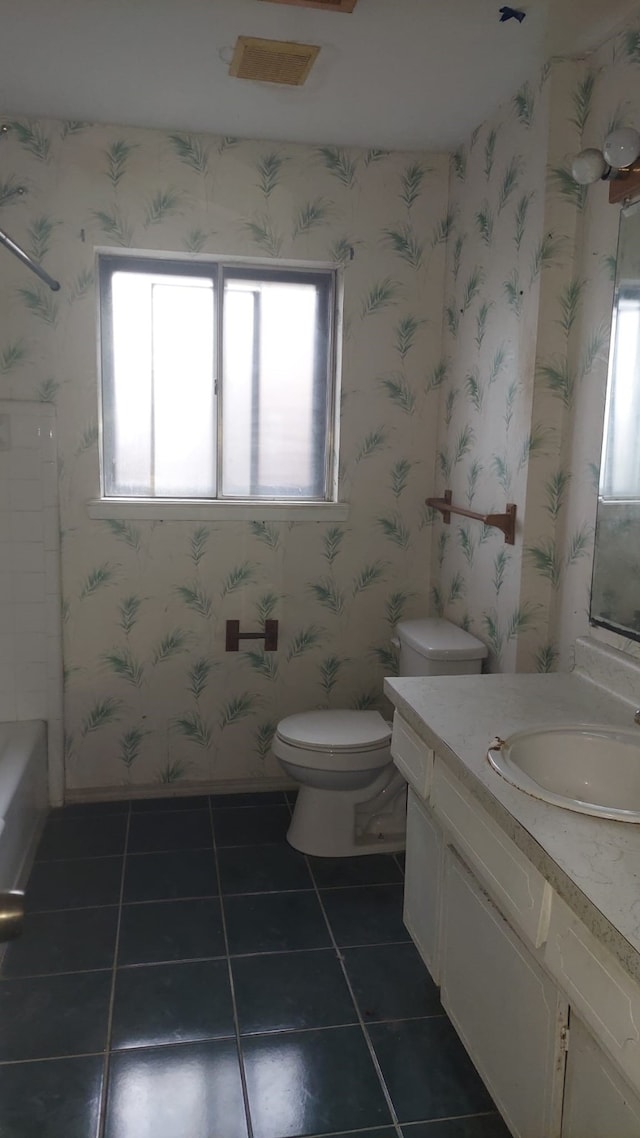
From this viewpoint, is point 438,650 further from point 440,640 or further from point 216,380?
point 216,380

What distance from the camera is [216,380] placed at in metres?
3.12

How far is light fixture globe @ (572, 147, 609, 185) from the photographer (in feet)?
6.28

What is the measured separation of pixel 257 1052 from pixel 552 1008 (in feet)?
2.69

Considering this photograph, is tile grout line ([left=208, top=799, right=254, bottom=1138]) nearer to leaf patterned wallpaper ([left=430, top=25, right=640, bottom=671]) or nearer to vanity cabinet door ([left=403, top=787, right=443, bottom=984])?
vanity cabinet door ([left=403, top=787, right=443, bottom=984])

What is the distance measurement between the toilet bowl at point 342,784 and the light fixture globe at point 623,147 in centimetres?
174

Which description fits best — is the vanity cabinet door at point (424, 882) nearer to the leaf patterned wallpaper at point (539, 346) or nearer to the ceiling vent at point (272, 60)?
the leaf patterned wallpaper at point (539, 346)

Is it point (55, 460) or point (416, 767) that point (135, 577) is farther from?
point (416, 767)

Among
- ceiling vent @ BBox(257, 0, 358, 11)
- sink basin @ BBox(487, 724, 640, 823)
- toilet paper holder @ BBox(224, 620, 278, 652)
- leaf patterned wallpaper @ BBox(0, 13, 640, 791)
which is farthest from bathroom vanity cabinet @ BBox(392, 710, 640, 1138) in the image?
ceiling vent @ BBox(257, 0, 358, 11)

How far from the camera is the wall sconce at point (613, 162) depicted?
1792 mm

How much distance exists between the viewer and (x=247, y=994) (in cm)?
212

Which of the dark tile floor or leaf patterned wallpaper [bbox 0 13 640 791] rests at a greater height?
leaf patterned wallpaper [bbox 0 13 640 791]

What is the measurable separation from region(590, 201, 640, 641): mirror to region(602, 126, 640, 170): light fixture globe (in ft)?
0.56

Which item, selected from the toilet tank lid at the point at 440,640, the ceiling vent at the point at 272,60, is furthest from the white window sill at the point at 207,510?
the ceiling vent at the point at 272,60

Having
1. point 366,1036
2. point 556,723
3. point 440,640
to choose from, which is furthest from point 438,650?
point 366,1036
